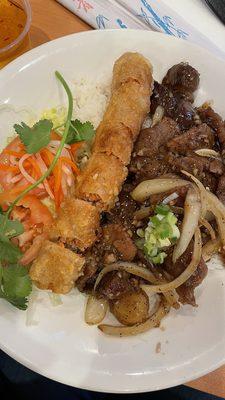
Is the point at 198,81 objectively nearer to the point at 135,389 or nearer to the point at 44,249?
the point at 44,249

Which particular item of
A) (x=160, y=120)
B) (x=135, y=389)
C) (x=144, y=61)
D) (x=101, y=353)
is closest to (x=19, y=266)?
(x=101, y=353)

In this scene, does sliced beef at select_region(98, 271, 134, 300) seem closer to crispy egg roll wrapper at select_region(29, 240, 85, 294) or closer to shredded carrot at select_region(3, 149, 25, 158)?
crispy egg roll wrapper at select_region(29, 240, 85, 294)

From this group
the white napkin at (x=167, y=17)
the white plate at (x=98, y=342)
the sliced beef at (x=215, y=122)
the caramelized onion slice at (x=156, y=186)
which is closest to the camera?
the white plate at (x=98, y=342)

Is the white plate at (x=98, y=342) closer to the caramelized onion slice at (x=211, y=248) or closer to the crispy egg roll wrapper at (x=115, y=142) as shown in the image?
the caramelized onion slice at (x=211, y=248)

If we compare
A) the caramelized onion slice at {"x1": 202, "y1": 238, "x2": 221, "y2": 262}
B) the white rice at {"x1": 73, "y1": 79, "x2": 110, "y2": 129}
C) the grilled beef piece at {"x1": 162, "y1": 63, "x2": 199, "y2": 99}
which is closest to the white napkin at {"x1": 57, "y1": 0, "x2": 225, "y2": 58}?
the grilled beef piece at {"x1": 162, "y1": 63, "x2": 199, "y2": 99}

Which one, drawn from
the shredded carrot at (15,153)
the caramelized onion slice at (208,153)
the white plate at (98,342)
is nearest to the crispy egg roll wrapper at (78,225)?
→ the white plate at (98,342)
